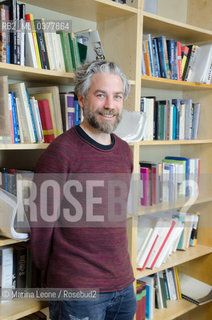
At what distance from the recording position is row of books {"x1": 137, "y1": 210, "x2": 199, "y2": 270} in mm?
2121

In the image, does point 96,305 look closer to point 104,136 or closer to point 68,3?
point 104,136

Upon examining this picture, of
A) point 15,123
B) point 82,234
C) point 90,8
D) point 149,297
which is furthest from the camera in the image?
point 149,297

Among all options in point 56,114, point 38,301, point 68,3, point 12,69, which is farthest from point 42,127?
point 38,301

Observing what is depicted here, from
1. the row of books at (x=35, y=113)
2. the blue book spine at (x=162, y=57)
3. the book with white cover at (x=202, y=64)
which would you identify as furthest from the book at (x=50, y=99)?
the book with white cover at (x=202, y=64)

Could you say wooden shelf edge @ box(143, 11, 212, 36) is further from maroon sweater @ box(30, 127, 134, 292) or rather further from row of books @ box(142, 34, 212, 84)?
maroon sweater @ box(30, 127, 134, 292)

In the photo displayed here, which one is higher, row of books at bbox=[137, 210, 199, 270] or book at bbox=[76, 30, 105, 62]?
book at bbox=[76, 30, 105, 62]

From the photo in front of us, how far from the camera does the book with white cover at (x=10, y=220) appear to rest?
145 cm

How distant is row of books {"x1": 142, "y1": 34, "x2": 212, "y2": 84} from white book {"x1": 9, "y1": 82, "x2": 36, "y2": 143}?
29.9 inches

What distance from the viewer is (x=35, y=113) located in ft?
5.18

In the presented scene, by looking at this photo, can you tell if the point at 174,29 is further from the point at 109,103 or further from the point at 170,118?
the point at 109,103

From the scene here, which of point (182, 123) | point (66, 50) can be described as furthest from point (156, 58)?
point (66, 50)

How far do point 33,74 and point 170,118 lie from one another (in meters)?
0.99

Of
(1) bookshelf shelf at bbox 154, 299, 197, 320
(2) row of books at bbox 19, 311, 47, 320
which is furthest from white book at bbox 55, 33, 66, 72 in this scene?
(1) bookshelf shelf at bbox 154, 299, 197, 320

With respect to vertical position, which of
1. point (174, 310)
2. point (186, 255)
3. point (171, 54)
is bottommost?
point (174, 310)
